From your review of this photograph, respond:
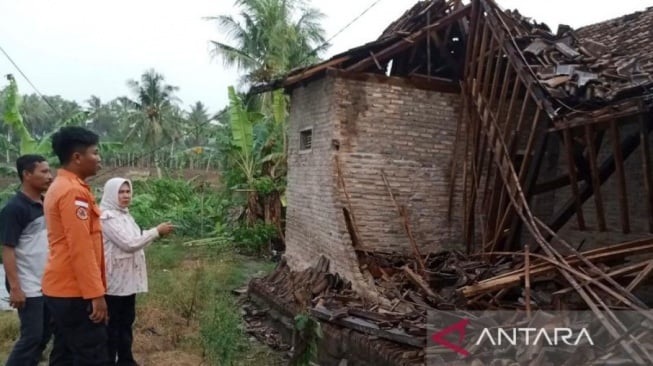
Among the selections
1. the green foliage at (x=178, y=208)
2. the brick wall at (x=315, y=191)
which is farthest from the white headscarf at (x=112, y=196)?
the green foliage at (x=178, y=208)

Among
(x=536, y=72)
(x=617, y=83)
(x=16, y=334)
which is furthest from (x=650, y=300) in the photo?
(x=16, y=334)

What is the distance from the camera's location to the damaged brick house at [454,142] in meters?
6.43

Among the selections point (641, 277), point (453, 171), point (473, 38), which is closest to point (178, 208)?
point (453, 171)

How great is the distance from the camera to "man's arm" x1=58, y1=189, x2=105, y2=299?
3164mm

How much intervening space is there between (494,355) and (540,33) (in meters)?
4.88

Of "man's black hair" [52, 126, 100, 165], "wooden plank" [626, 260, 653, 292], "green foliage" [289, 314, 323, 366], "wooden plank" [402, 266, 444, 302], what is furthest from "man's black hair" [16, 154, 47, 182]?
"wooden plank" [626, 260, 653, 292]

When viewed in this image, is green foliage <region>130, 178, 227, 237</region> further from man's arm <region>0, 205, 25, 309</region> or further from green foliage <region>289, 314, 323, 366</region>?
man's arm <region>0, 205, 25, 309</region>

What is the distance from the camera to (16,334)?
262 inches

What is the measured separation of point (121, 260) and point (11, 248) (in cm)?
82

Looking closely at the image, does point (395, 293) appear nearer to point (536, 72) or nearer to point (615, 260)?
point (615, 260)

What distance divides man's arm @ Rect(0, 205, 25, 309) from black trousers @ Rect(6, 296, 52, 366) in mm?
77

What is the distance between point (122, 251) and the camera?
4301 mm

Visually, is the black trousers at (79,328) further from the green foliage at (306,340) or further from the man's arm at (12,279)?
the green foliage at (306,340)

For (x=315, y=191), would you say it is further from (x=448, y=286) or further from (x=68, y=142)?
(x=68, y=142)
